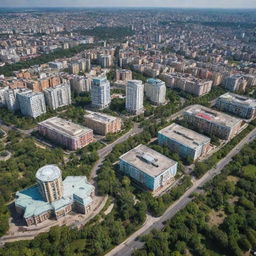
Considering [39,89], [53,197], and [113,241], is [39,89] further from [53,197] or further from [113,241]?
[113,241]

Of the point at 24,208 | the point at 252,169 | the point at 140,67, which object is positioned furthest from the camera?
the point at 140,67

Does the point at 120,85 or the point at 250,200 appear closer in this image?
the point at 250,200

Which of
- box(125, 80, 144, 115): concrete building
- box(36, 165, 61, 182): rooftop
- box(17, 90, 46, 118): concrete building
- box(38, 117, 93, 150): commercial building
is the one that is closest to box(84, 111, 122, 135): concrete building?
box(38, 117, 93, 150): commercial building

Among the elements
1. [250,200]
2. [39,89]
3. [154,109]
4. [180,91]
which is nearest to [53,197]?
[250,200]

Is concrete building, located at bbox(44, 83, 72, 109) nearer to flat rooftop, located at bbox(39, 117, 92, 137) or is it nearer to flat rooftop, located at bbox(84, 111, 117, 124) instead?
flat rooftop, located at bbox(39, 117, 92, 137)

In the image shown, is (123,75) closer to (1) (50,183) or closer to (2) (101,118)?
(2) (101,118)

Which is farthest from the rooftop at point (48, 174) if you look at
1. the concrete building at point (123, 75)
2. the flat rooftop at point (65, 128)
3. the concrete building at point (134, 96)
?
the concrete building at point (123, 75)
